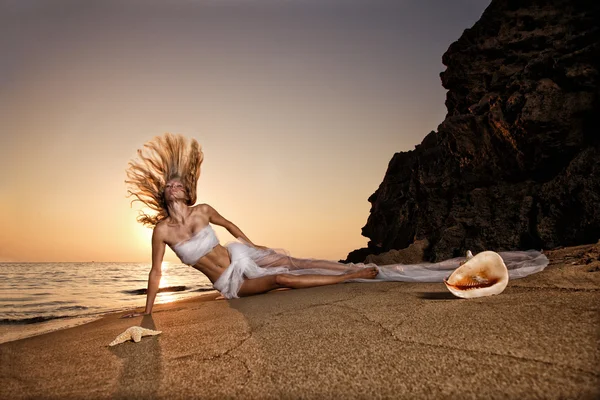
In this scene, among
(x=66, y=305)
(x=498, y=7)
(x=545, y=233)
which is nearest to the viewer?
(x=545, y=233)

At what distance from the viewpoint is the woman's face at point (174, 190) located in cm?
482

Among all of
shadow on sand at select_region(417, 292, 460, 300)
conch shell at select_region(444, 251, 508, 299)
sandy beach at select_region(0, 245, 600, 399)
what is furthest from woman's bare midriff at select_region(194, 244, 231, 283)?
conch shell at select_region(444, 251, 508, 299)

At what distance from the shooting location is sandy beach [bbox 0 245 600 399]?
125 centimetres

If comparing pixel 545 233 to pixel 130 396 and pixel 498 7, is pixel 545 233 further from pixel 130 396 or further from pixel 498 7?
pixel 130 396

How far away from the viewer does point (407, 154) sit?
21.5 m

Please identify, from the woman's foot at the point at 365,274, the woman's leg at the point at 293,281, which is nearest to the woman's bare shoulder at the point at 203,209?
the woman's leg at the point at 293,281

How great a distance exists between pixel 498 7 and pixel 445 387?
10.5 m

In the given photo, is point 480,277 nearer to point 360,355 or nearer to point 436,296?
point 436,296

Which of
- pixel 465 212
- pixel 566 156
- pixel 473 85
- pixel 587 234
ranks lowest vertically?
pixel 587 234

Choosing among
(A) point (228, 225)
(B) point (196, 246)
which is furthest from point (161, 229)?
(A) point (228, 225)

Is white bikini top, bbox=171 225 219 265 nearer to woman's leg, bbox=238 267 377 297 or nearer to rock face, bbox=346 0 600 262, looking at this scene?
woman's leg, bbox=238 267 377 297

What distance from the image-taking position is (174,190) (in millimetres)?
4863

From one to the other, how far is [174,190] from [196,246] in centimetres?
86

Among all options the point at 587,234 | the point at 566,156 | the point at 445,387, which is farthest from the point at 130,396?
the point at 566,156
